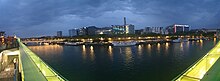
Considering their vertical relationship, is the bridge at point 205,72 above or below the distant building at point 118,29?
below

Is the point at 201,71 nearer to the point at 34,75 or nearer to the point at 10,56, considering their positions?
the point at 34,75

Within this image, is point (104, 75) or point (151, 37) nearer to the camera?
point (104, 75)

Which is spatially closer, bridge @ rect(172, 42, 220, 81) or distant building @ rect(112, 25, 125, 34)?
bridge @ rect(172, 42, 220, 81)

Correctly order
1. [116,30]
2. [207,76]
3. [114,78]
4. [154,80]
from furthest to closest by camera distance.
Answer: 1. [116,30]
2. [114,78]
3. [154,80]
4. [207,76]

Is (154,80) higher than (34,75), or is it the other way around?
(34,75)

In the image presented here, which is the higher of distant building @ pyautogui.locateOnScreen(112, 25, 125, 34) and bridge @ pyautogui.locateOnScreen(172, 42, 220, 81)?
distant building @ pyautogui.locateOnScreen(112, 25, 125, 34)

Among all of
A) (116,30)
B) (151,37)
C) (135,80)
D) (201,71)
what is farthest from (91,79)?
(116,30)

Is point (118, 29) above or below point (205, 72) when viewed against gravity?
above

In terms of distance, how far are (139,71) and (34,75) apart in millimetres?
27507

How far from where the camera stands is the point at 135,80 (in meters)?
25.8

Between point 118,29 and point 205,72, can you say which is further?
point 118,29

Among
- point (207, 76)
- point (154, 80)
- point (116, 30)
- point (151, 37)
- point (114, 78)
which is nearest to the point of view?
point (207, 76)

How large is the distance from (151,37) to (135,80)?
127 m

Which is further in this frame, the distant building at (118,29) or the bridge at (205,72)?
the distant building at (118,29)
